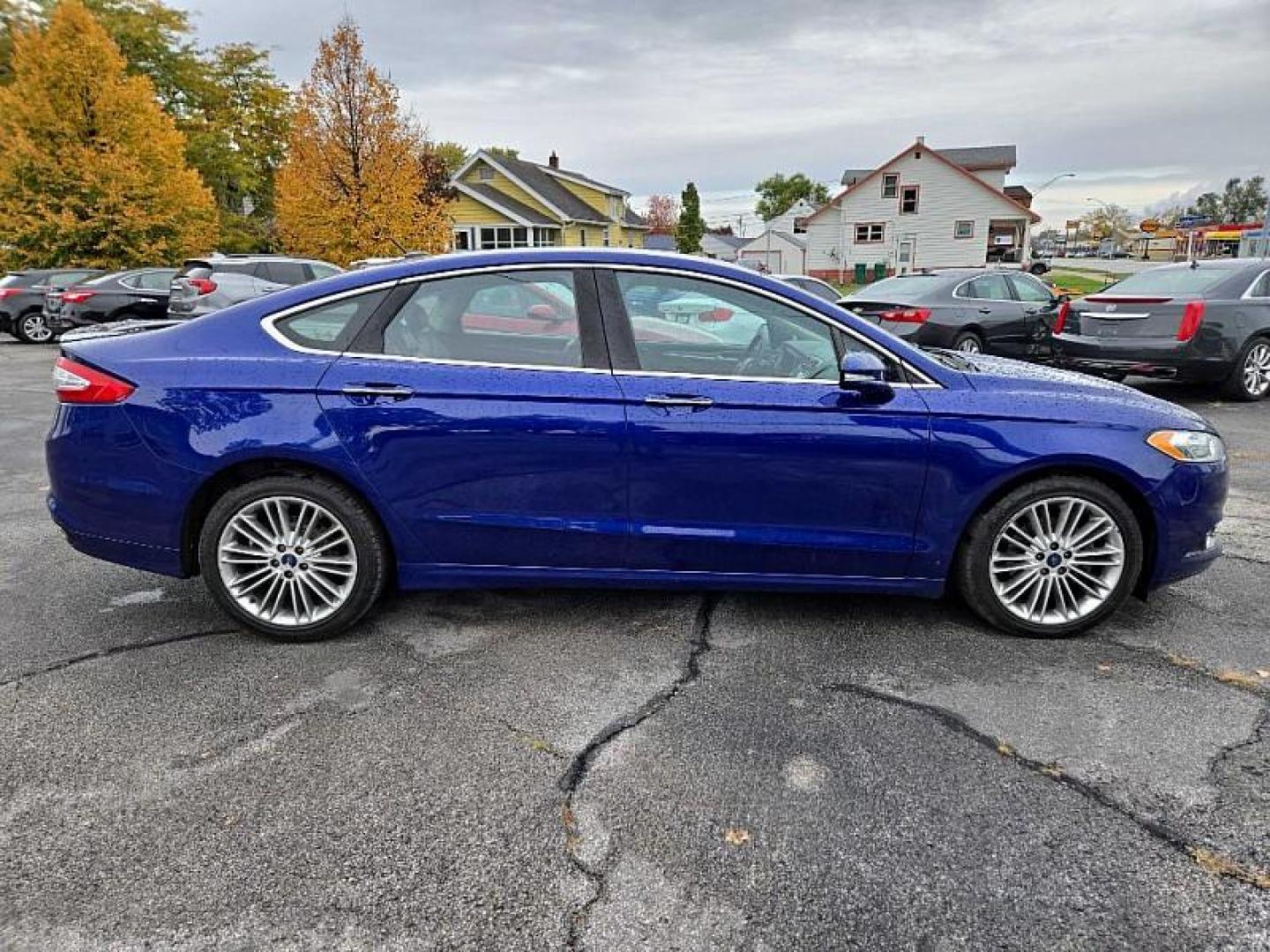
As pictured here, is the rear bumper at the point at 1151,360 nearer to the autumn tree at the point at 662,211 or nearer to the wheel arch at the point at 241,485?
the wheel arch at the point at 241,485

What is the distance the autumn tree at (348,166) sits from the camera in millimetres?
22969

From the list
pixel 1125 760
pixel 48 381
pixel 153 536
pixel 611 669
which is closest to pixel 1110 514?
pixel 1125 760

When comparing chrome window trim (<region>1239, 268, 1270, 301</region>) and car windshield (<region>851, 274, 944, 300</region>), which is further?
car windshield (<region>851, 274, 944, 300</region>)

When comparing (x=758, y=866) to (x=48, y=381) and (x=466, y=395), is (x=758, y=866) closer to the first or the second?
(x=466, y=395)

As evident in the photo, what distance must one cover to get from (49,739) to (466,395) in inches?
72.4

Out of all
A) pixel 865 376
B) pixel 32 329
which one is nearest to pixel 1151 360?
pixel 865 376

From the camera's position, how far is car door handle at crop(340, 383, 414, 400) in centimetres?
326

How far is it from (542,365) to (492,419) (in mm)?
301

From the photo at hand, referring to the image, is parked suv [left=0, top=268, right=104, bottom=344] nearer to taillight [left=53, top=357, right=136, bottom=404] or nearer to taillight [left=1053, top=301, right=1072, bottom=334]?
taillight [left=53, top=357, right=136, bottom=404]

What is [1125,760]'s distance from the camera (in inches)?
105

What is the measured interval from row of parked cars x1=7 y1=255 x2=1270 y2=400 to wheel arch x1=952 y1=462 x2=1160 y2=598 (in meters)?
2.69

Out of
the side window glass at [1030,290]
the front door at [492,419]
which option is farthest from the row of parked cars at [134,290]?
the front door at [492,419]

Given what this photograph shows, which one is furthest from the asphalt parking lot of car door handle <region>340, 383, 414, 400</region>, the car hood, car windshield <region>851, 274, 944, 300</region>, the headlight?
car windshield <region>851, 274, 944, 300</region>

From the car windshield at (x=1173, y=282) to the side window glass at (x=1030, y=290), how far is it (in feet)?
5.46
